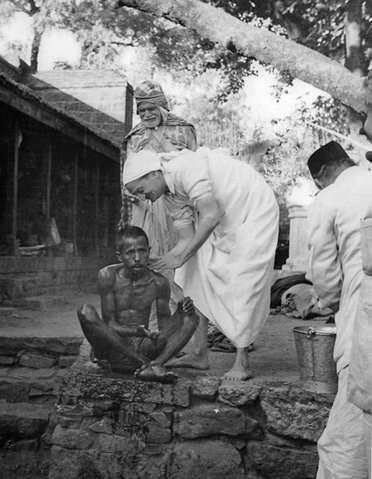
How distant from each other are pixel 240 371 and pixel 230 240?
2.55ft

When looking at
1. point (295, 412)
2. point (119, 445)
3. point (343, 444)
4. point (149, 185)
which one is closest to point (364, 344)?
point (343, 444)

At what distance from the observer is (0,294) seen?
7250 mm

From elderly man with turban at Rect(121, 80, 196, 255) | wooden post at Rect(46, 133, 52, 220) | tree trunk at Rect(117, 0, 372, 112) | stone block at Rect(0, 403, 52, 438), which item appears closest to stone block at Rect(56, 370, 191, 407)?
stone block at Rect(0, 403, 52, 438)

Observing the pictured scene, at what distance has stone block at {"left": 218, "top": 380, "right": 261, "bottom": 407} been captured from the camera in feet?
10.4

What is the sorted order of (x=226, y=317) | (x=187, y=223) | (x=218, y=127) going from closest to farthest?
(x=226, y=317)
(x=187, y=223)
(x=218, y=127)

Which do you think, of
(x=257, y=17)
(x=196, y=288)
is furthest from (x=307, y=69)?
(x=196, y=288)

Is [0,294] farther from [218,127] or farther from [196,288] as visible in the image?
[218,127]

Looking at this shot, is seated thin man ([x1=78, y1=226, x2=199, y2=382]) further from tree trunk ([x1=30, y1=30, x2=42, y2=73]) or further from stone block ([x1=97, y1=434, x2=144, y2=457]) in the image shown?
tree trunk ([x1=30, y1=30, x2=42, y2=73])

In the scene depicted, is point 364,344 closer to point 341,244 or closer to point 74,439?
point 341,244

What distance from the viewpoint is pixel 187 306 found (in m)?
3.35

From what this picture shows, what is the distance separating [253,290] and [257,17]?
9.79 metres

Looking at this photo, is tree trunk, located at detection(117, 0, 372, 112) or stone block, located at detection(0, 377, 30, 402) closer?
stone block, located at detection(0, 377, 30, 402)

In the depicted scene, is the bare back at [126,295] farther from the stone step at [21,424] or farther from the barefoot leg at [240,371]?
the stone step at [21,424]

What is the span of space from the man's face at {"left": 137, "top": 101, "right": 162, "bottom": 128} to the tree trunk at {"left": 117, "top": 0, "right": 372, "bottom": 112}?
366 cm
